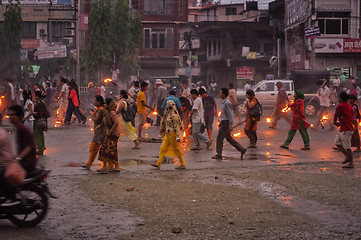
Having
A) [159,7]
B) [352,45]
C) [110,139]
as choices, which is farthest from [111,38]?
[110,139]

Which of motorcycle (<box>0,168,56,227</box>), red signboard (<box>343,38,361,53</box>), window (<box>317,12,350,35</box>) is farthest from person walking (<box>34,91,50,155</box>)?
red signboard (<box>343,38,361,53</box>)

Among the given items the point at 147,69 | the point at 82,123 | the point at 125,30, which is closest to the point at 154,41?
the point at 147,69

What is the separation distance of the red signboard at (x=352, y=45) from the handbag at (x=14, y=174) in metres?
41.6

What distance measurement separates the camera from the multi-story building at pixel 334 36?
45.5m

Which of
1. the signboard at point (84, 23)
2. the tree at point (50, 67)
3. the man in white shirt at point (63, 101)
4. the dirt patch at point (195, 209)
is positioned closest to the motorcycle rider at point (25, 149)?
the dirt patch at point (195, 209)

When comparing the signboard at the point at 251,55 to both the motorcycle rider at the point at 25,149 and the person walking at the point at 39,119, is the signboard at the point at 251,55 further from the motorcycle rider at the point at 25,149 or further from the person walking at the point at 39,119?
the motorcycle rider at the point at 25,149

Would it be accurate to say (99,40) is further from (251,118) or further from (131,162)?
(131,162)

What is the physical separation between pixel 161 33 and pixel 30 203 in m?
55.2

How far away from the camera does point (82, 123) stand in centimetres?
2370

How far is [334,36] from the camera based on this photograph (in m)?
46.1

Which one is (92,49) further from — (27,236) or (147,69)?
(27,236)

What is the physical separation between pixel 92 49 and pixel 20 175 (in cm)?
4068

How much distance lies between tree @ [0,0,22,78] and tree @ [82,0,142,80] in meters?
7.16

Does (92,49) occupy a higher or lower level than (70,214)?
higher
